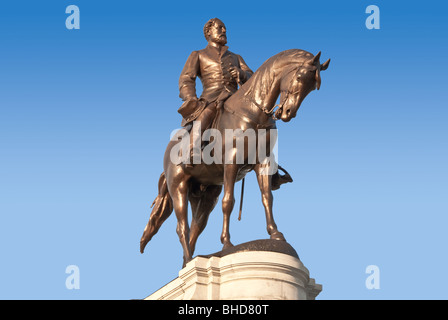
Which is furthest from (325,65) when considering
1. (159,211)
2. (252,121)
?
(159,211)

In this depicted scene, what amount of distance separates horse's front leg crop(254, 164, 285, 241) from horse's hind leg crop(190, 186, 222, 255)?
1.96m

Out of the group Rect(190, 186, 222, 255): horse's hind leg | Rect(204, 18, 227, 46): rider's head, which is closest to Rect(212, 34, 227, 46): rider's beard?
Rect(204, 18, 227, 46): rider's head

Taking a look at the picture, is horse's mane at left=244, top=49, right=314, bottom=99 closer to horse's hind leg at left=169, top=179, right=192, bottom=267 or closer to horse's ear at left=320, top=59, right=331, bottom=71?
horse's ear at left=320, top=59, right=331, bottom=71

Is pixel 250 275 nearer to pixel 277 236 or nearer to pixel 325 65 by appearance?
pixel 277 236

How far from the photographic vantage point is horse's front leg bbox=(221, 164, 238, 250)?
59.6 ft

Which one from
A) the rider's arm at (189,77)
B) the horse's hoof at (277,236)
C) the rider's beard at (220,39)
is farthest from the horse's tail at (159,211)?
the horse's hoof at (277,236)

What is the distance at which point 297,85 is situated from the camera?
17.8 meters

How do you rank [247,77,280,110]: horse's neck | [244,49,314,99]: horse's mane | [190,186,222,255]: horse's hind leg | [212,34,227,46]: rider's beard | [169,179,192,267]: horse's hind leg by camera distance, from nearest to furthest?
[244,49,314,99]: horse's mane → [247,77,280,110]: horse's neck → [169,179,192,267]: horse's hind leg → [190,186,222,255]: horse's hind leg → [212,34,227,46]: rider's beard

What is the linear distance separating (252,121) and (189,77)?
226 centimetres
